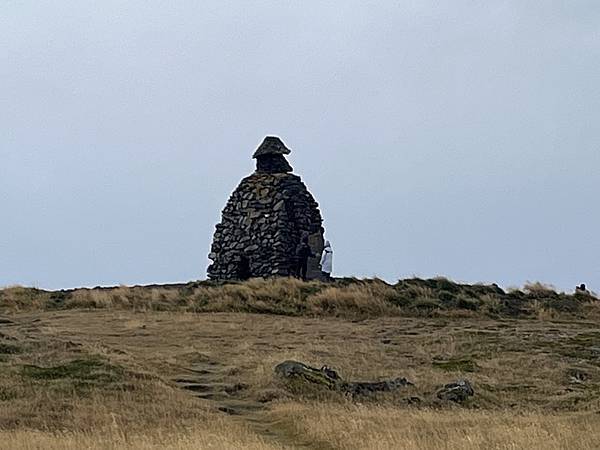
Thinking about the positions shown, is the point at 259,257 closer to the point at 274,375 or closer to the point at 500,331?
the point at 500,331

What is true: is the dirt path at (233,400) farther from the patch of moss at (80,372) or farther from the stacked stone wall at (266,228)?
the stacked stone wall at (266,228)

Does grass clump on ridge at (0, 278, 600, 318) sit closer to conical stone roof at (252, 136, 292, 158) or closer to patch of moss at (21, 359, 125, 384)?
conical stone roof at (252, 136, 292, 158)

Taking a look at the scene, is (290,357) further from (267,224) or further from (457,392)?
(267,224)

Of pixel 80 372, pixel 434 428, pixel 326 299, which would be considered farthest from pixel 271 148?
pixel 434 428

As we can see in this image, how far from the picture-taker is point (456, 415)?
523 inches

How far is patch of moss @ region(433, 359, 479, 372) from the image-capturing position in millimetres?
18328

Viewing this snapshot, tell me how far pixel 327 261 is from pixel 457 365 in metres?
15.3

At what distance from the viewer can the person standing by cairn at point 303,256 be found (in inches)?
1281

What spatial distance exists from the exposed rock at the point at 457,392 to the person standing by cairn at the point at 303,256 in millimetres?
17139

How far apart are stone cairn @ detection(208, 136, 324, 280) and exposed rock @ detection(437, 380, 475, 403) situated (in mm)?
16721

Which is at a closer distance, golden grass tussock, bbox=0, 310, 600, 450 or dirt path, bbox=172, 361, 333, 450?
golden grass tussock, bbox=0, 310, 600, 450

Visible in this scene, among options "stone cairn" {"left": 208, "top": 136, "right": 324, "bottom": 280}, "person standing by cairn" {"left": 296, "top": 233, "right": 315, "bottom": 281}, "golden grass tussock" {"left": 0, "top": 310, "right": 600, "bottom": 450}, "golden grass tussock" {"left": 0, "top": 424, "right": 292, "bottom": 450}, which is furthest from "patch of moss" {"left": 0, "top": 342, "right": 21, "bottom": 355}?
"person standing by cairn" {"left": 296, "top": 233, "right": 315, "bottom": 281}

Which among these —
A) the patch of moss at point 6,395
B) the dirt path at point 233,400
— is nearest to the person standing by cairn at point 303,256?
the dirt path at point 233,400

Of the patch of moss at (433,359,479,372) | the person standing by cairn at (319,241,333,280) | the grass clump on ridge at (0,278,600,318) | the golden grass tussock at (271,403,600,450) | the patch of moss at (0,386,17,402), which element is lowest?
the golden grass tussock at (271,403,600,450)
